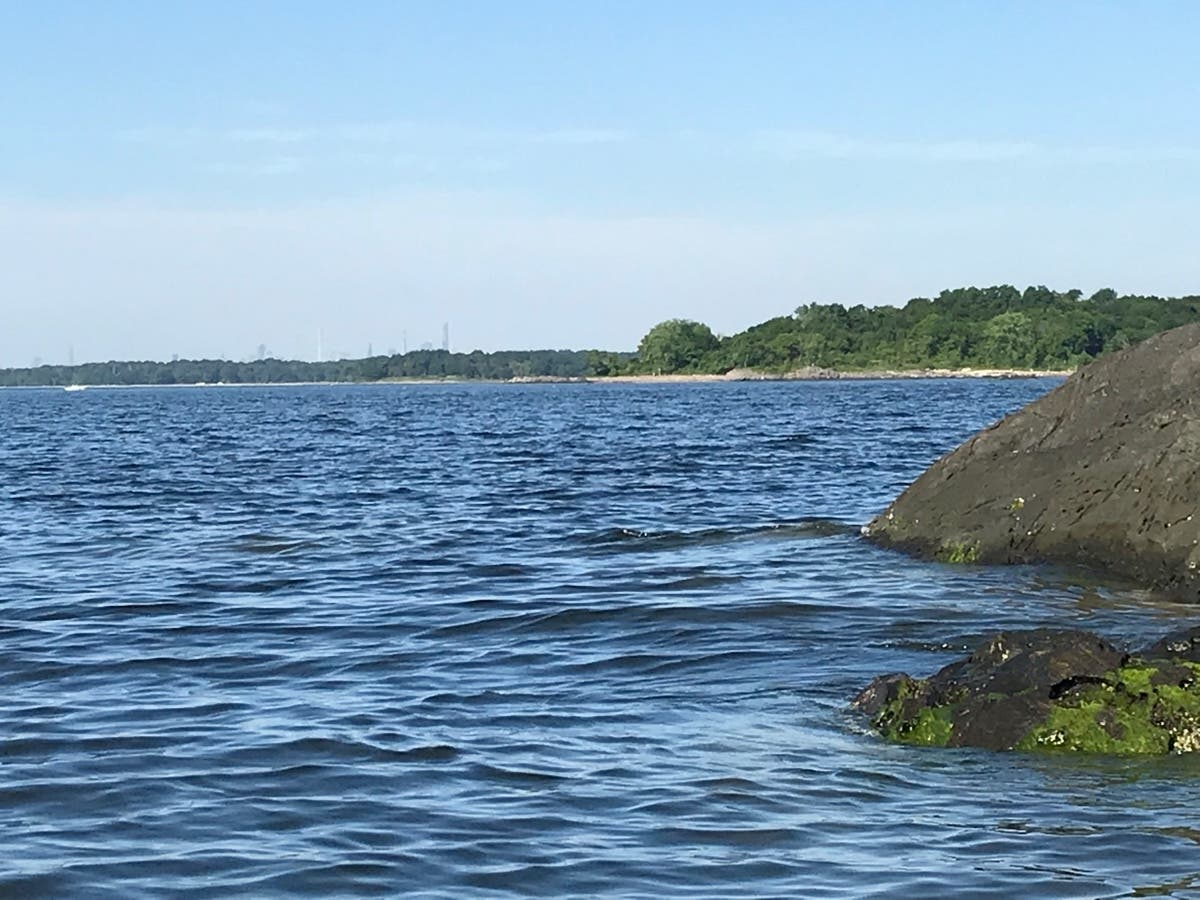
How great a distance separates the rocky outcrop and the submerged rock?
5.12m

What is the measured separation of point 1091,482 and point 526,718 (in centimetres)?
774

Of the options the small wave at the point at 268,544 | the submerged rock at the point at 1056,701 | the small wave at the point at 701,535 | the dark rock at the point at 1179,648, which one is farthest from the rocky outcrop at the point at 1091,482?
the small wave at the point at 268,544

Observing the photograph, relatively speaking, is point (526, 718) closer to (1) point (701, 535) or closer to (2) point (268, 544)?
(1) point (701, 535)

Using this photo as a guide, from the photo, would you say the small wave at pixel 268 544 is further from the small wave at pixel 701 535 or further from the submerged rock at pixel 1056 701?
the submerged rock at pixel 1056 701

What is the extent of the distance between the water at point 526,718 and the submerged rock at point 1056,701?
0.84ft

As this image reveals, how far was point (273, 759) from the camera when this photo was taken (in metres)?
9.95

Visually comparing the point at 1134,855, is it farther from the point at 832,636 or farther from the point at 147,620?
the point at 147,620

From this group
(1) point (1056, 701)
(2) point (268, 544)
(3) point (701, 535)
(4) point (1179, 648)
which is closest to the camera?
(1) point (1056, 701)

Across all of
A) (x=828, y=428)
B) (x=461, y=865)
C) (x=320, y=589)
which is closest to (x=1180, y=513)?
(x=320, y=589)

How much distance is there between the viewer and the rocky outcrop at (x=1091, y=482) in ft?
51.9

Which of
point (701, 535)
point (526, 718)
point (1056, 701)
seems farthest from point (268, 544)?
point (1056, 701)

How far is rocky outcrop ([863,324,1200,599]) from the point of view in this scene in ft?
51.9

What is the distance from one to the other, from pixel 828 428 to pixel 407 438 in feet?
45.4

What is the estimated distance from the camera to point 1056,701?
33.0 feet
